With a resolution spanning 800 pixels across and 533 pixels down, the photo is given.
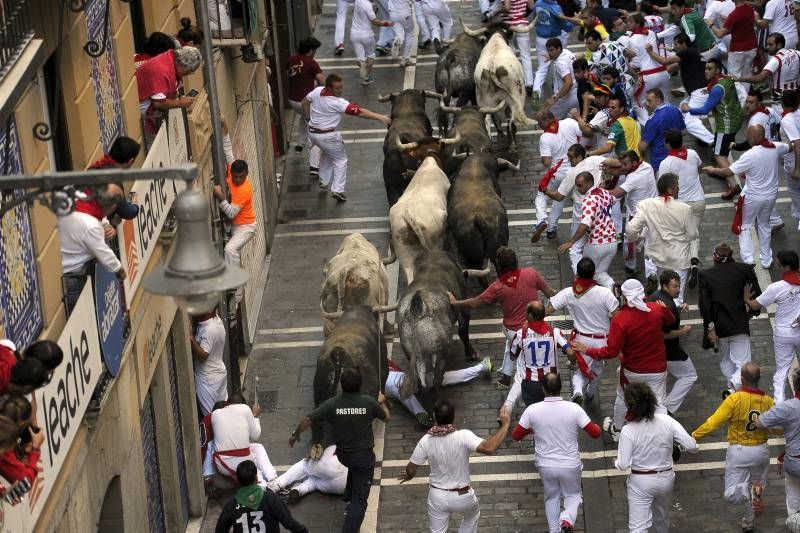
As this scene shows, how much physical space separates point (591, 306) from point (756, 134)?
13.1 ft

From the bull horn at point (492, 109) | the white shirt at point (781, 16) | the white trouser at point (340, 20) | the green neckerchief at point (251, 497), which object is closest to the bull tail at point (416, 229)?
the bull horn at point (492, 109)

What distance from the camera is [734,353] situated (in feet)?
53.9

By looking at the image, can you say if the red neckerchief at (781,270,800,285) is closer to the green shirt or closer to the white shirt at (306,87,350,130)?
the green shirt

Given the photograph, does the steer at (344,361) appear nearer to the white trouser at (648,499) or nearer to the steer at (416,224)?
the steer at (416,224)

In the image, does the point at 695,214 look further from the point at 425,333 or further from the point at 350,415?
the point at 350,415

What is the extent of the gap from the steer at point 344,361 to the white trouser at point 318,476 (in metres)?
0.11

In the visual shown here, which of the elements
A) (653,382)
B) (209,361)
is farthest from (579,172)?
(209,361)

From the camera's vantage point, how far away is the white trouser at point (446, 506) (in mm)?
13836

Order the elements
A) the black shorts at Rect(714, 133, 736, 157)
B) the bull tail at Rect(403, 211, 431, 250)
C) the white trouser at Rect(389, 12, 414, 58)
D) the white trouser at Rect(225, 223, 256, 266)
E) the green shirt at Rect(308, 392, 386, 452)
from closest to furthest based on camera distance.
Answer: the green shirt at Rect(308, 392, 386, 452) < the white trouser at Rect(225, 223, 256, 266) < the bull tail at Rect(403, 211, 431, 250) < the black shorts at Rect(714, 133, 736, 157) < the white trouser at Rect(389, 12, 414, 58)

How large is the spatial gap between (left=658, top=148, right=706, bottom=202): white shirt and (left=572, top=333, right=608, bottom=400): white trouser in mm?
3129

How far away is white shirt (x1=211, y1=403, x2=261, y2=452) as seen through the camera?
50.6 feet

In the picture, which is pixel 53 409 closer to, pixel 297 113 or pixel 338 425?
pixel 338 425

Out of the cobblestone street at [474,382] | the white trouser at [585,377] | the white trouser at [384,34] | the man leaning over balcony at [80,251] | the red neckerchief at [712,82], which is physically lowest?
the cobblestone street at [474,382]

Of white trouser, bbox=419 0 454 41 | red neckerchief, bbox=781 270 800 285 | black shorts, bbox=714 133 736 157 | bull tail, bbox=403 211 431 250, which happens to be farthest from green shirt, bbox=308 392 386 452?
white trouser, bbox=419 0 454 41
